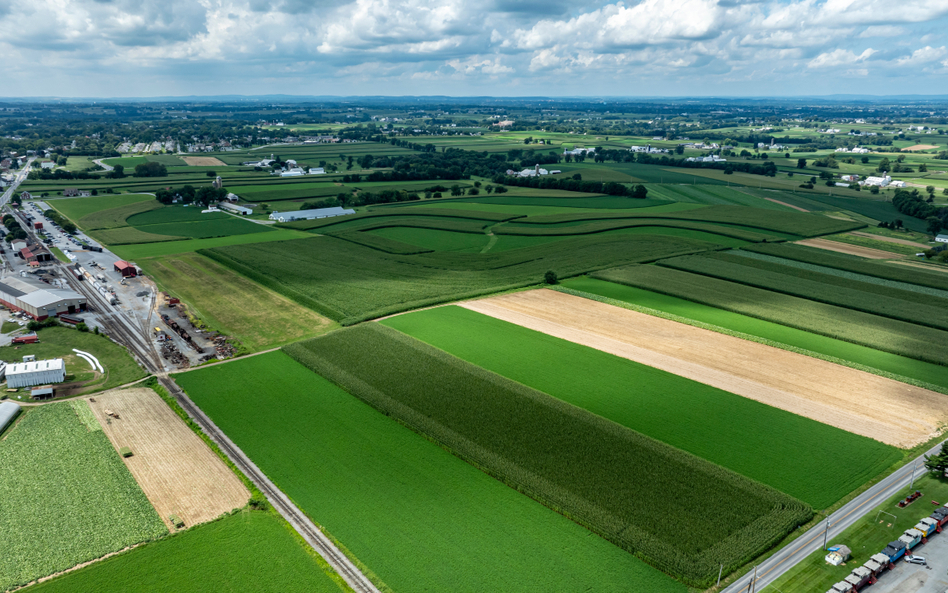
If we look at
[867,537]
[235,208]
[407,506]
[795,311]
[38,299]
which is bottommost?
[867,537]

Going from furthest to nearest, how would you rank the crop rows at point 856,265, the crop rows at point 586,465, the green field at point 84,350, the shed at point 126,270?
1. the shed at point 126,270
2. the crop rows at point 856,265
3. the green field at point 84,350
4. the crop rows at point 586,465

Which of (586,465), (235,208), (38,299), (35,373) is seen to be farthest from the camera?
(235,208)

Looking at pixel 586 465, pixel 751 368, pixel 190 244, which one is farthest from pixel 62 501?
pixel 190 244

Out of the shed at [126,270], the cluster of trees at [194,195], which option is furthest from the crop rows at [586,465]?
the cluster of trees at [194,195]

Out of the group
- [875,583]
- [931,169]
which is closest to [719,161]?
[931,169]

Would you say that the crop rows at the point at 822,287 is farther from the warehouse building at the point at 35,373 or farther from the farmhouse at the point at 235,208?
the farmhouse at the point at 235,208

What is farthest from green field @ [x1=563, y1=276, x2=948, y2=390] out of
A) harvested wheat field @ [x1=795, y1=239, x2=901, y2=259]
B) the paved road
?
harvested wheat field @ [x1=795, y1=239, x2=901, y2=259]

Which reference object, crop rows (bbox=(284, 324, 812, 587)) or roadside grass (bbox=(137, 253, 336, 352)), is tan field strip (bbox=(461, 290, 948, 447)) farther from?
roadside grass (bbox=(137, 253, 336, 352))

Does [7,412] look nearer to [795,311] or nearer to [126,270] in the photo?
[126,270]
